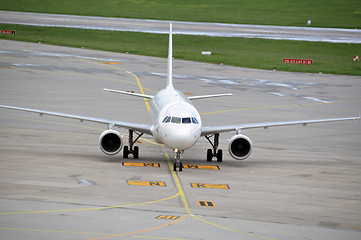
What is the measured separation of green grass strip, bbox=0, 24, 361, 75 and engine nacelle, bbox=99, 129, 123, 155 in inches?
2097

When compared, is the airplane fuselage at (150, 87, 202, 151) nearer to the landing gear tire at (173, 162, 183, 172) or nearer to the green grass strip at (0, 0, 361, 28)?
the landing gear tire at (173, 162, 183, 172)

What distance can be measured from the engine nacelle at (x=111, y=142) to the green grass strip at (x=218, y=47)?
53.3 metres

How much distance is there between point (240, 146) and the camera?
126 feet

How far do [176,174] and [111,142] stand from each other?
449 centimetres

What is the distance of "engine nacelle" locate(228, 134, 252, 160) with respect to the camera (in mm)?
38062

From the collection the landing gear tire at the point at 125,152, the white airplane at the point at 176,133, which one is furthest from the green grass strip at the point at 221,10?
the landing gear tire at the point at 125,152

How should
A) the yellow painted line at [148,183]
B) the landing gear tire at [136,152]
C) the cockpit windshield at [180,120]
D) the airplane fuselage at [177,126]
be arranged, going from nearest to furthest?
the yellow painted line at [148,183], the airplane fuselage at [177,126], the cockpit windshield at [180,120], the landing gear tire at [136,152]

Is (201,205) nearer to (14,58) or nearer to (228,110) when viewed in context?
(228,110)

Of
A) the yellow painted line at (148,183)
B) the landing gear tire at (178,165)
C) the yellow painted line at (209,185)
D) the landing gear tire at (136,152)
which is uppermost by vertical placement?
the landing gear tire at (136,152)

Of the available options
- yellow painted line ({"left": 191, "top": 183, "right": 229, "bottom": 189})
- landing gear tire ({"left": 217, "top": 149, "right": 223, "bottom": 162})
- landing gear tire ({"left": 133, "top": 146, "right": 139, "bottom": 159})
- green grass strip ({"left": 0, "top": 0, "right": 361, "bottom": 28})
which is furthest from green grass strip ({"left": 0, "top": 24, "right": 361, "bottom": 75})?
yellow painted line ({"left": 191, "top": 183, "right": 229, "bottom": 189})

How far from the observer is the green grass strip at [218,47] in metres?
92.4

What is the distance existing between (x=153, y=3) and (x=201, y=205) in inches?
5631

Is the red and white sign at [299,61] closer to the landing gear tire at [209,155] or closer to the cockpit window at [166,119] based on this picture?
the landing gear tire at [209,155]

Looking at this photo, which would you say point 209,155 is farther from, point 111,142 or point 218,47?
point 218,47
